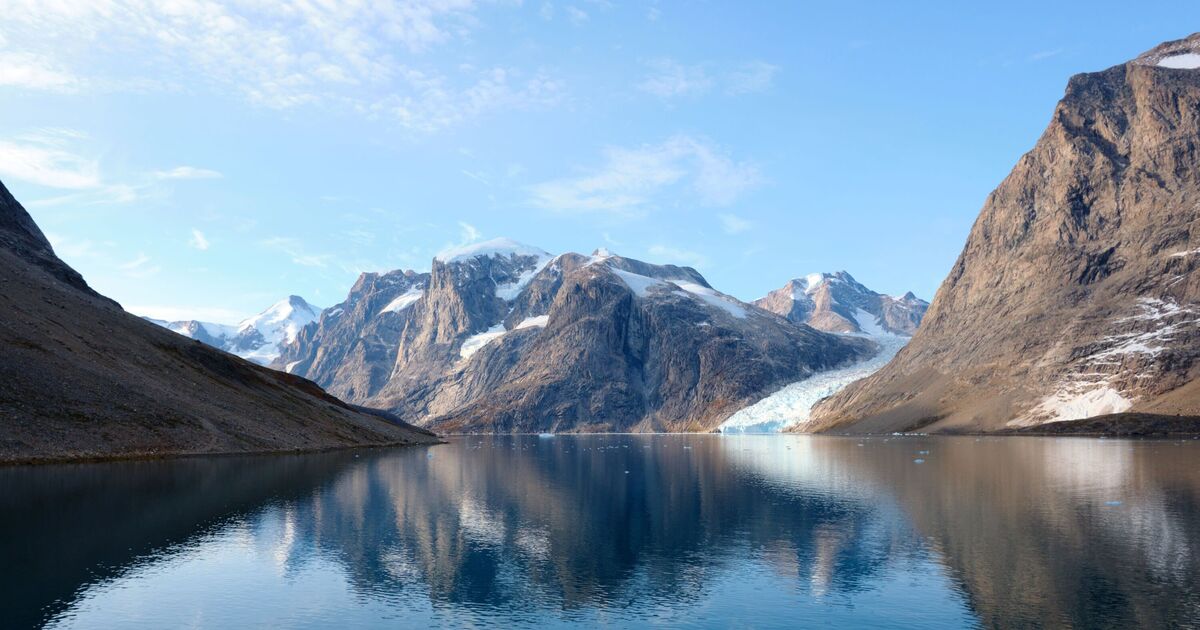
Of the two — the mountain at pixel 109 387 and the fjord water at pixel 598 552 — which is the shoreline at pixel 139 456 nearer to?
the mountain at pixel 109 387

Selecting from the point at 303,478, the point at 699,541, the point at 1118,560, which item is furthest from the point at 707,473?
the point at 1118,560

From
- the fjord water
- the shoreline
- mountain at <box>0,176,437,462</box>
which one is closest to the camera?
the fjord water

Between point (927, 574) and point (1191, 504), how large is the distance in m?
33.6

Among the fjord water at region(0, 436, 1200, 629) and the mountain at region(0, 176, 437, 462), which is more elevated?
the mountain at region(0, 176, 437, 462)

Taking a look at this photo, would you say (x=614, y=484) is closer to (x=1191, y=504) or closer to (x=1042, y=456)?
(x=1191, y=504)

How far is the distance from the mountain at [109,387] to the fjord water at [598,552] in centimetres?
1750

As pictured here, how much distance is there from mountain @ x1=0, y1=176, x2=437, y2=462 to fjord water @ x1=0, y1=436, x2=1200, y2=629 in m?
17.5

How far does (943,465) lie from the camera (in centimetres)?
10362

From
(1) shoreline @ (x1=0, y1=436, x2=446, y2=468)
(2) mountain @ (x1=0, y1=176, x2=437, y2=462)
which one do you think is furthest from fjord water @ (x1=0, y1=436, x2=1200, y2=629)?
(2) mountain @ (x1=0, y1=176, x2=437, y2=462)

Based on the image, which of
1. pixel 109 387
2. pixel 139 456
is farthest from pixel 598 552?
pixel 109 387

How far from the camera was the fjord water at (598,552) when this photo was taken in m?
32.6

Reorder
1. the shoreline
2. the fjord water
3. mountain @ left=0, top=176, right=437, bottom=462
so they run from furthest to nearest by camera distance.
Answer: mountain @ left=0, top=176, right=437, bottom=462 → the shoreline → the fjord water

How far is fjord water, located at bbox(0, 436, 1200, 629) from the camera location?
32.6 metres

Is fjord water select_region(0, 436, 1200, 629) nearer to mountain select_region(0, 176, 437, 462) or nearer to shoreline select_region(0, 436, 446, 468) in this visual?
shoreline select_region(0, 436, 446, 468)
